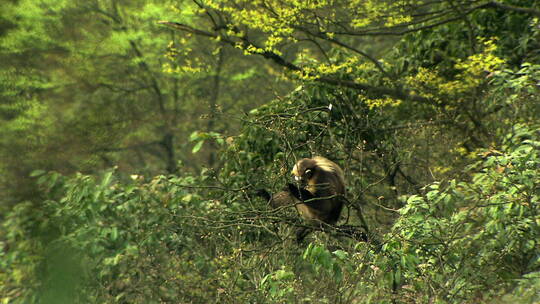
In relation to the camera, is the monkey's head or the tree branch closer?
the monkey's head

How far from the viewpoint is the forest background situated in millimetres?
3617

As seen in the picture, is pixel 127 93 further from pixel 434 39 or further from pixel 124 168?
pixel 434 39

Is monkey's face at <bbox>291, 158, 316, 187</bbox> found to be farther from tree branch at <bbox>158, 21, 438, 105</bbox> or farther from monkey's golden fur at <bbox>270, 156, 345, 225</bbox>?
tree branch at <bbox>158, 21, 438, 105</bbox>

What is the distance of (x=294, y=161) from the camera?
419 cm

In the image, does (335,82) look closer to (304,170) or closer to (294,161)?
(294,161)

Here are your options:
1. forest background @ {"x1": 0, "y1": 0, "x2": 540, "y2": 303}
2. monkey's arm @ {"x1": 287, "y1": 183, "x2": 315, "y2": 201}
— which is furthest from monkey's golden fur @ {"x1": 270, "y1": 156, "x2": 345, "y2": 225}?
forest background @ {"x1": 0, "y1": 0, "x2": 540, "y2": 303}

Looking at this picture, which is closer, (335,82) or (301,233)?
(301,233)

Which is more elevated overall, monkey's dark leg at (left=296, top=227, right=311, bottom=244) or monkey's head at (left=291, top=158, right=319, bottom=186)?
monkey's head at (left=291, top=158, right=319, bottom=186)

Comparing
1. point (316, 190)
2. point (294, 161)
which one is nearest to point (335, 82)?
point (294, 161)

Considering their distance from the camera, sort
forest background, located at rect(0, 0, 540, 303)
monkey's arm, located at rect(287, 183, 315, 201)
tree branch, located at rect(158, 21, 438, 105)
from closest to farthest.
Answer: monkey's arm, located at rect(287, 183, 315, 201) → forest background, located at rect(0, 0, 540, 303) → tree branch, located at rect(158, 21, 438, 105)

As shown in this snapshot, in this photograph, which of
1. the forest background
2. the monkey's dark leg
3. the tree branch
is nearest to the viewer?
the forest background

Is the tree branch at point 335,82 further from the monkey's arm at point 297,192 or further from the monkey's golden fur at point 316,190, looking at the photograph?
the monkey's arm at point 297,192

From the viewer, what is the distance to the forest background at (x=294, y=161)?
3.62m

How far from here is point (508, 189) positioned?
4105 millimetres
